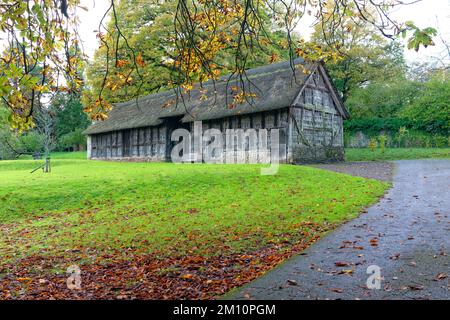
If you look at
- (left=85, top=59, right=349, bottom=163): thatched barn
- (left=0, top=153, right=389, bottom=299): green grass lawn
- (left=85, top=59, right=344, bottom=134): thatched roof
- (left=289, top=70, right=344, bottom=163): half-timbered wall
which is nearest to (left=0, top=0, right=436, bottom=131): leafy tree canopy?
(left=0, top=153, right=389, bottom=299): green grass lawn

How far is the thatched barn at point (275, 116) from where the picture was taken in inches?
961

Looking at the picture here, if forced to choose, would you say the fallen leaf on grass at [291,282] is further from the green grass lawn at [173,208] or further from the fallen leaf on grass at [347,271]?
the green grass lawn at [173,208]

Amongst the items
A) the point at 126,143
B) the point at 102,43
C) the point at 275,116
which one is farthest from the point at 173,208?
the point at 126,143

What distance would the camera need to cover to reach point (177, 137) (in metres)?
31.3

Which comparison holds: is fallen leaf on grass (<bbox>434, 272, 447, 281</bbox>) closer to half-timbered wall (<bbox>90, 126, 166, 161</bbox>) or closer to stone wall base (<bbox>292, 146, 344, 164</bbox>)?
stone wall base (<bbox>292, 146, 344, 164</bbox>)

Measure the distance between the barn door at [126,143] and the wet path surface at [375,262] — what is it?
92.3 feet

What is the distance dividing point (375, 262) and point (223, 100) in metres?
22.6

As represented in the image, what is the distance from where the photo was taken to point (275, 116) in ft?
81.1

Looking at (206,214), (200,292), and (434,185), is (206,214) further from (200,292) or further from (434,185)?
(434,185)

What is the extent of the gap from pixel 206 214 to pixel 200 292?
5990 millimetres

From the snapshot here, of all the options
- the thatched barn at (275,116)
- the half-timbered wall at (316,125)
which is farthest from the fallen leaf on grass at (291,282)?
the half-timbered wall at (316,125)

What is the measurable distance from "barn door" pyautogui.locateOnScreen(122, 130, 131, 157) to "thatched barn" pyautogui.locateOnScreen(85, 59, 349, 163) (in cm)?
61

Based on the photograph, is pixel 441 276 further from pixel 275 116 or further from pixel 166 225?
pixel 275 116
